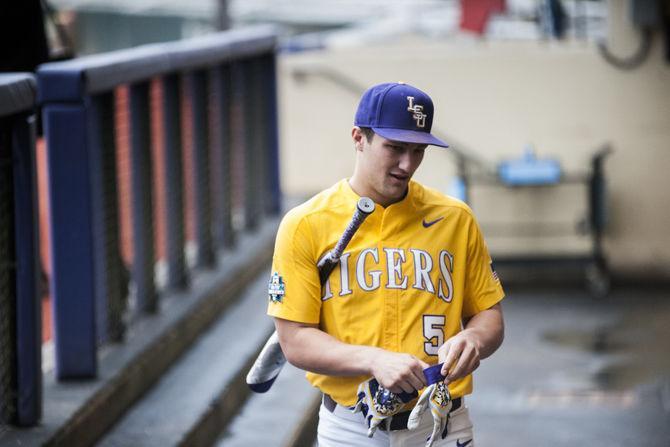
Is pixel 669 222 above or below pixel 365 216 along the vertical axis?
below

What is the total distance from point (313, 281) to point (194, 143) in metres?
4.85

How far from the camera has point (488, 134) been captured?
449 inches

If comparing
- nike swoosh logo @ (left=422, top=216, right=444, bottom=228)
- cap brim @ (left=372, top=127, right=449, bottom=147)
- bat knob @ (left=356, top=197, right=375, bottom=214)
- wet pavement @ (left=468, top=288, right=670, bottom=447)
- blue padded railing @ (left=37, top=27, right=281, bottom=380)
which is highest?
cap brim @ (left=372, top=127, right=449, bottom=147)

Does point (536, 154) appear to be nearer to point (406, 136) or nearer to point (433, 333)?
point (433, 333)

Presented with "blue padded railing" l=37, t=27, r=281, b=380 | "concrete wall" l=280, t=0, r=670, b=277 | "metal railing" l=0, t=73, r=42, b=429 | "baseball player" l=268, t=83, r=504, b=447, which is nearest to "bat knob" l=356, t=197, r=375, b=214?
"baseball player" l=268, t=83, r=504, b=447

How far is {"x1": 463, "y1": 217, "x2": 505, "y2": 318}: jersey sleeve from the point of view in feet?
12.6

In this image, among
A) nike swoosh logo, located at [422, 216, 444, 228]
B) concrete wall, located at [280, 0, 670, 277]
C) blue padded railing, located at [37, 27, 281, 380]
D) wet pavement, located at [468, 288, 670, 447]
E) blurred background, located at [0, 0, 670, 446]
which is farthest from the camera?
concrete wall, located at [280, 0, 670, 277]

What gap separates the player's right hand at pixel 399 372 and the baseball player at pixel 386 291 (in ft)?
0.18

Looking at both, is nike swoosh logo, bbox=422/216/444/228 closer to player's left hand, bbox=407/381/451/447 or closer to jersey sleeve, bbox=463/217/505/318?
jersey sleeve, bbox=463/217/505/318

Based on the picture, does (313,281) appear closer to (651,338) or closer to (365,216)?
(365,216)

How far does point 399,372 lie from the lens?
342 cm

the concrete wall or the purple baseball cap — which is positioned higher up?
the purple baseball cap

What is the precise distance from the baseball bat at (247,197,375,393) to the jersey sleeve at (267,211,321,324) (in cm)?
4

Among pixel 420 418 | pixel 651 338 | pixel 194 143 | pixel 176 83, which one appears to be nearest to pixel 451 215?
pixel 420 418
